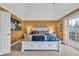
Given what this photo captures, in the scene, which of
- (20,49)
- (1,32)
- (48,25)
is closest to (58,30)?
(48,25)

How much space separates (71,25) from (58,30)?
0.54m

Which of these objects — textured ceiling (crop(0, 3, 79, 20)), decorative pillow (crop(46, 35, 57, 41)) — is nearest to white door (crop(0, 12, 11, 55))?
textured ceiling (crop(0, 3, 79, 20))

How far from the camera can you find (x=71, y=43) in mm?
4656

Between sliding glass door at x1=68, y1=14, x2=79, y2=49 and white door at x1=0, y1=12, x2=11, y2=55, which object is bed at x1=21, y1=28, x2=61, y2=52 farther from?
white door at x1=0, y1=12, x2=11, y2=55

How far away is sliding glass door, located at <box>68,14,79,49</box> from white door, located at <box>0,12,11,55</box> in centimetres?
219

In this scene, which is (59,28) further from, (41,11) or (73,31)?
(41,11)

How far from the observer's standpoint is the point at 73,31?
4.70 meters

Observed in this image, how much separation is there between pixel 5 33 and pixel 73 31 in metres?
2.46

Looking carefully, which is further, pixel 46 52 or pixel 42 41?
pixel 42 41

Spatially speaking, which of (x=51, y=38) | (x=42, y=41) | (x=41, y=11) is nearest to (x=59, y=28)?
(x=51, y=38)

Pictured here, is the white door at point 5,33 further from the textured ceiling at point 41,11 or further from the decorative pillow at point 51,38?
the decorative pillow at point 51,38

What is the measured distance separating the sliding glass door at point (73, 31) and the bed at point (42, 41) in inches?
18.5

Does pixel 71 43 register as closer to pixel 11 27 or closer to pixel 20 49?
pixel 20 49

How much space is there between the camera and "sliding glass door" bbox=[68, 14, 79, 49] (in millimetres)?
4508
